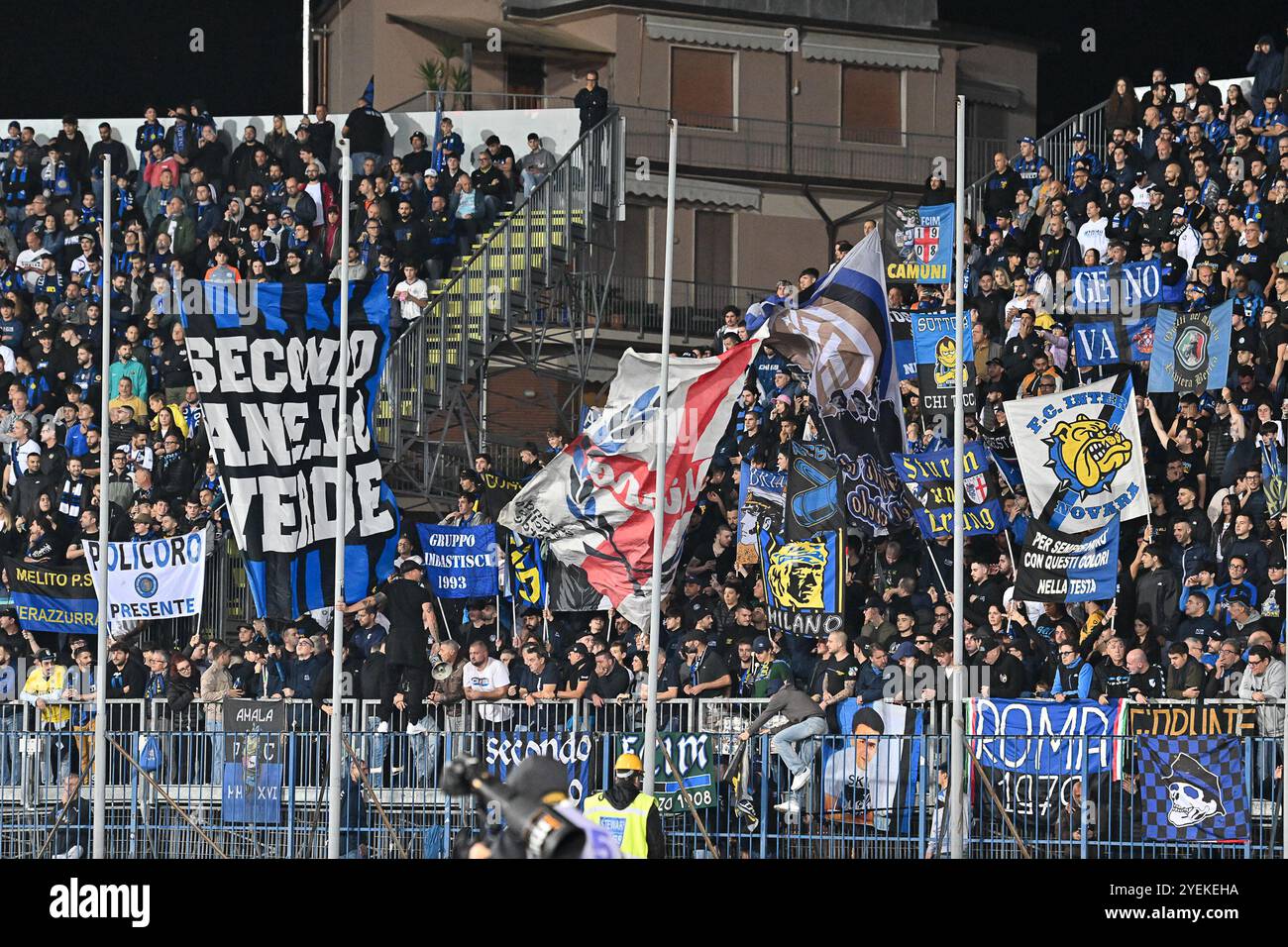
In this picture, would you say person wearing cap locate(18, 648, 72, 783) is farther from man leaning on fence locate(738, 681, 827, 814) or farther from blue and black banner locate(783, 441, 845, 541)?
blue and black banner locate(783, 441, 845, 541)

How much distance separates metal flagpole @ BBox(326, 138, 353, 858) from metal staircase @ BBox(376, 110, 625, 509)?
3.74 metres

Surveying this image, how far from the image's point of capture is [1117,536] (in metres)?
21.1

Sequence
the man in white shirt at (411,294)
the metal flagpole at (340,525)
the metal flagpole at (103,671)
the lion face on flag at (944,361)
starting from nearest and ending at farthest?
1. the metal flagpole at (340,525)
2. the metal flagpole at (103,671)
3. the lion face on flag at (944,361)
4. the man in white shirt at (411,294)

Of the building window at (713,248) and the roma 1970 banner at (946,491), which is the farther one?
the building window at (713,248)

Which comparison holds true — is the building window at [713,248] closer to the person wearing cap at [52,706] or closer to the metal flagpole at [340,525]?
the person wearing cap at [52,706]

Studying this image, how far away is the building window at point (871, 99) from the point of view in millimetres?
41062

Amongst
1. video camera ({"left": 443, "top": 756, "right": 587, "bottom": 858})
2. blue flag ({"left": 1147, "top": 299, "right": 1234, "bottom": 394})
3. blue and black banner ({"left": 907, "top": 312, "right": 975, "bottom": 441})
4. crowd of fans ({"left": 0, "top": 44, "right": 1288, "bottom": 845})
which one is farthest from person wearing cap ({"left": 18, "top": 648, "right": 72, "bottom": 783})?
video camera ({"left": 443, "top": 756, "right": 587, "bottom": 858})

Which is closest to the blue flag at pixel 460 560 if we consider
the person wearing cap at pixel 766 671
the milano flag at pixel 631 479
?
the milano flag at pixel 631 479

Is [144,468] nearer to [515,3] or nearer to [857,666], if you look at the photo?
[857,666]

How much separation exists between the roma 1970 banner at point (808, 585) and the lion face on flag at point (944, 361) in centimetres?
187

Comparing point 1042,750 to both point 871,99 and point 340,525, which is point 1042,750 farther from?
point 871,99

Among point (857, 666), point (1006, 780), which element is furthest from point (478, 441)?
point (1006, 780)
